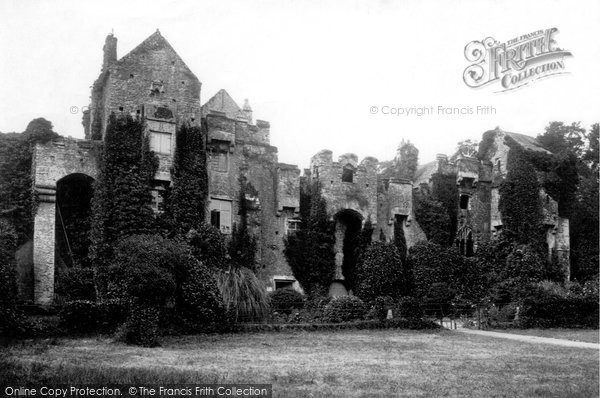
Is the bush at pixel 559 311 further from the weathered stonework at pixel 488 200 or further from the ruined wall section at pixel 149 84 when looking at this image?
the ruined wall section at pixel 149 84

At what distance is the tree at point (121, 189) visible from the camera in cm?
3059

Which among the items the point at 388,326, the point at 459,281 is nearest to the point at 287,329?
the point at 388,326

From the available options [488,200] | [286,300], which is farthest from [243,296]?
[488,200]

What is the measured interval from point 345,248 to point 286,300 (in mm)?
7861

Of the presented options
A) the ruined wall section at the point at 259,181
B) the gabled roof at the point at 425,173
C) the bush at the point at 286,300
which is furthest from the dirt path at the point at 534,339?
the gabled roof at the point at 425,173

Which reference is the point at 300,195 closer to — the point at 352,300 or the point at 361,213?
the point at 361,213

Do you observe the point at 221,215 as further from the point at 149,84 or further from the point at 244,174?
the point at 149,84

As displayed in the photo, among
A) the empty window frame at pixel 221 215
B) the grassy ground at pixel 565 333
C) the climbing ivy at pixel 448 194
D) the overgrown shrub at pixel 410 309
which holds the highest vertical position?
the climbing ivy at pixel 448 194

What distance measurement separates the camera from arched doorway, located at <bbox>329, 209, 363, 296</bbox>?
38.8 m

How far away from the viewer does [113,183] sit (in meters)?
31.4

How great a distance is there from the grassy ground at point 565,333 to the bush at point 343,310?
6.10 m

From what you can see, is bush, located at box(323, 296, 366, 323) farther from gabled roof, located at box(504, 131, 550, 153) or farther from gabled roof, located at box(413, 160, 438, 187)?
gabled roof, located at box(504, 131, 550, 153)

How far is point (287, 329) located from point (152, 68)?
627 inches

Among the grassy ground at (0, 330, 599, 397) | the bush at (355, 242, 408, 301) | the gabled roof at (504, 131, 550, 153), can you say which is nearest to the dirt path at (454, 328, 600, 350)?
the grassy ground at (0, 330, 599, 397)
